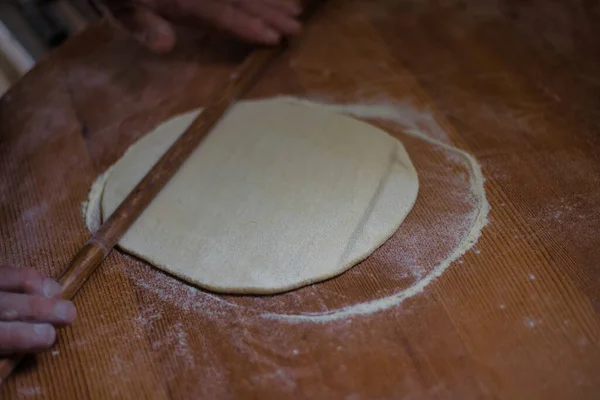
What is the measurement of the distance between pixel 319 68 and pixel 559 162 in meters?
0.60

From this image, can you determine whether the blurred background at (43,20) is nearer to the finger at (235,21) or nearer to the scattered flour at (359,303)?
the finger at (235,21)

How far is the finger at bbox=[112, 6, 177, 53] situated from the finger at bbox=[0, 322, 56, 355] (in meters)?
0.79

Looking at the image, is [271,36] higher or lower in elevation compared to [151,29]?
lower

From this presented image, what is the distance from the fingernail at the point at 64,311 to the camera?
0.85 meters

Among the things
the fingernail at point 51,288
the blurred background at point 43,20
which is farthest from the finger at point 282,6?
the fingernail at point 51,288

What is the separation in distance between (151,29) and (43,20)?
1.52 ft

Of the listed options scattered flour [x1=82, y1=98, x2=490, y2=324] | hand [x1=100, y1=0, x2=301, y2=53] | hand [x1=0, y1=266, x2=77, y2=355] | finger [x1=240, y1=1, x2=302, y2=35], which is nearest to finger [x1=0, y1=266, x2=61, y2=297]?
hand [x1=0, y1=266, x2=77, y2=355]

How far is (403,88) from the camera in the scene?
1.29 m

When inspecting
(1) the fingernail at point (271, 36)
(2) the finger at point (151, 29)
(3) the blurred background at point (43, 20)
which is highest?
(3) the blurred background at point (43, 20)

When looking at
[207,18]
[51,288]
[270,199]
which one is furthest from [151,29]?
[51,288]

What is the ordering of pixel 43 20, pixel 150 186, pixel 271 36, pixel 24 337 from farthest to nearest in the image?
pixel 43 20, pixel 271 36, pixel 150 186, pixel 24 337

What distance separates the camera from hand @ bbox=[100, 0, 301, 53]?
53.1 inches

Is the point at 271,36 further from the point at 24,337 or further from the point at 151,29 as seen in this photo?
the point at 24,337

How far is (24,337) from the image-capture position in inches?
31.9
